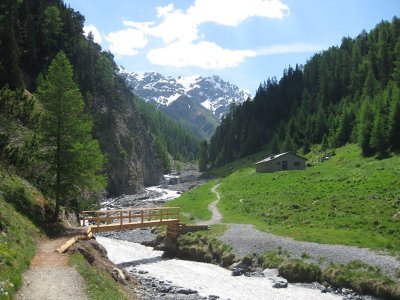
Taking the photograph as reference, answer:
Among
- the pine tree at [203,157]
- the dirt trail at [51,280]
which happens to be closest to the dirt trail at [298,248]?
the dirt trail at [51,280]

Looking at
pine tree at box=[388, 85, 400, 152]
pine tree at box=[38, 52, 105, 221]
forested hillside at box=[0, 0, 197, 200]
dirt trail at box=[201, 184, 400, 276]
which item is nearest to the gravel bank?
dirt trail at box=[201, 184, 400, 276]

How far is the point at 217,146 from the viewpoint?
176375mm

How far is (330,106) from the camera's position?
126 meters

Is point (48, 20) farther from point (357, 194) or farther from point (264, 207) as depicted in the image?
point (357, 194)

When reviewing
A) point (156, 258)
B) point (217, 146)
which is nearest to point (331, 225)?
point (156, 258)

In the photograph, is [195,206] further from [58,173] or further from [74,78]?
[74,78]

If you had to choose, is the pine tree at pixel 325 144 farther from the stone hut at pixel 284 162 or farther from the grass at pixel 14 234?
the grass at pixel 14 234

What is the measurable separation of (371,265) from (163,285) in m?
13.4

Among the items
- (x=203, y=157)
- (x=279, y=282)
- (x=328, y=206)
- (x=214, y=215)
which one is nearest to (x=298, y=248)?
(x=279, y=282)

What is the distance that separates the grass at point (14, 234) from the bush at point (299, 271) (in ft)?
53.5

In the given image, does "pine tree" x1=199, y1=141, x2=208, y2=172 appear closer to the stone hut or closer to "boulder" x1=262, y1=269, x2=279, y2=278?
the stone hut

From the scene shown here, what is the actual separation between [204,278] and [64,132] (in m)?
14.3

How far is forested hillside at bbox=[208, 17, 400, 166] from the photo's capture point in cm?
8044

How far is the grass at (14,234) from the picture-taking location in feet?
50.1
